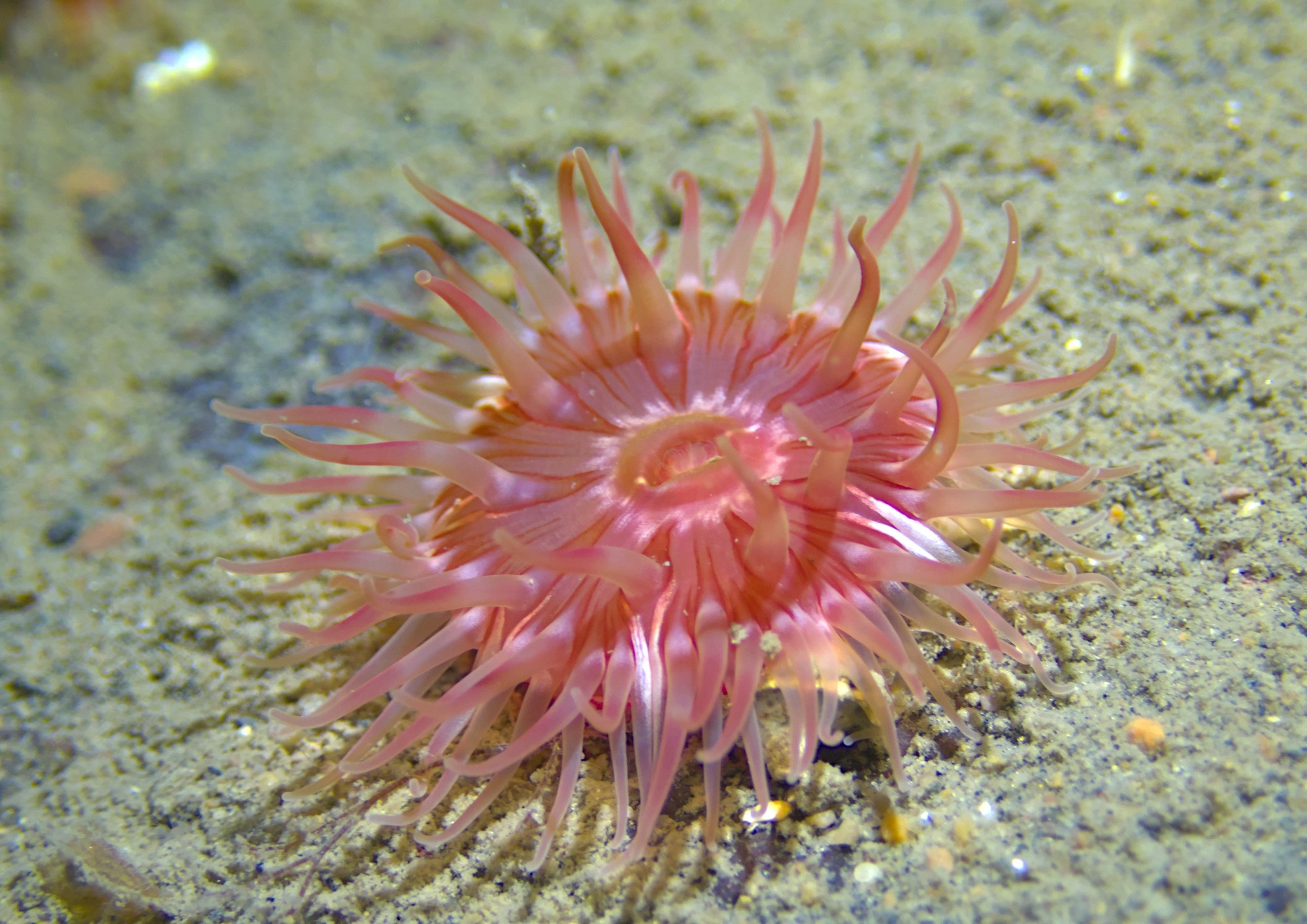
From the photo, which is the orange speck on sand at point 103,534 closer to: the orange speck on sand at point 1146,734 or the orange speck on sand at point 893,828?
the orange speck on sand at point 893,828

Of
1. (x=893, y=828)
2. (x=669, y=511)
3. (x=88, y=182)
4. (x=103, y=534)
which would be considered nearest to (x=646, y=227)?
(x=669, y=511)

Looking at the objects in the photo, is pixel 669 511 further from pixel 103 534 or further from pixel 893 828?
pixel 103 534

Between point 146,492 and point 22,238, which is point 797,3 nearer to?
point 146,492

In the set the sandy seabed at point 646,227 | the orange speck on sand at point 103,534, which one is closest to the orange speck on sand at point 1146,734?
the sandy seabed at point 646,227

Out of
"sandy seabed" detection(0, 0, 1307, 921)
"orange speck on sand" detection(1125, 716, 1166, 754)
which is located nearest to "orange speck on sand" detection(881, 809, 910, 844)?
"sandy seabed" detection(0, 0, 1307, 921)

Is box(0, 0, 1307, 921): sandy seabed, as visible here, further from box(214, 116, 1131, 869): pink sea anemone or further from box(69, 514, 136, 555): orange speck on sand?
box(214, 116, 1131, 869): pink sea anemone
